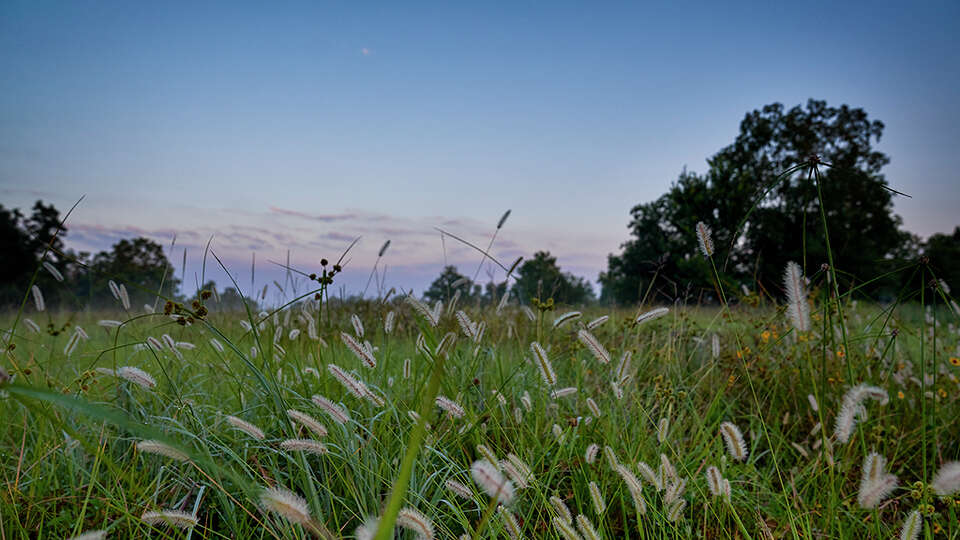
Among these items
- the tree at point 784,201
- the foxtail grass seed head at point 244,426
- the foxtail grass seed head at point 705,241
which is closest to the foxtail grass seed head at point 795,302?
the foxtail grass seed head at point 705,241

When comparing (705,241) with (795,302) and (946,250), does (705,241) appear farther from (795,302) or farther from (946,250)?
(946,250)

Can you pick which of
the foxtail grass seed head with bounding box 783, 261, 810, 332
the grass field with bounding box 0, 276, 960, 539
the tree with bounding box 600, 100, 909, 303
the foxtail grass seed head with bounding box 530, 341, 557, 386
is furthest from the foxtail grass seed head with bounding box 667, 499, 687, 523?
the tree with bounding box 600, 100, 909, 303

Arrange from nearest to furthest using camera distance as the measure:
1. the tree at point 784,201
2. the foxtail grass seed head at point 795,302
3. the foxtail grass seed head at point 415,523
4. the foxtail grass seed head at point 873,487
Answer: the foxtail grass seed head at point 415,523, the foxtail grass seed head at point 873,487, the foxtail grass seed head at point 795,302, the tree at point 784,201

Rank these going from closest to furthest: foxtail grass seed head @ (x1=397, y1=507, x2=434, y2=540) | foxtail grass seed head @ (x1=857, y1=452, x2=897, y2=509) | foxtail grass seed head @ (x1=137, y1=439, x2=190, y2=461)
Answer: foxtail grass seed head @ (x1=397, y1=507, x2=434, y2=540) → foxtail grass seed head @ (x1=137, y1=439, x2=190, y2=461) → foxtail grass seed head @ (x1=857, y1=452, x2=897, y2=509)

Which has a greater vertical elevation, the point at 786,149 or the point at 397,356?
the point at 786,149

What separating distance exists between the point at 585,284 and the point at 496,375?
1197 inches

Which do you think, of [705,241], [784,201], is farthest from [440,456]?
[784,201]

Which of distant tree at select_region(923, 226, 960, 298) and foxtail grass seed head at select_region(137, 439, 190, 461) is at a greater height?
distant tree at select_region(923, 226, 960, 298)

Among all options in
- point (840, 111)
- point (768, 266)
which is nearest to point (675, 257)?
point (768, 266)

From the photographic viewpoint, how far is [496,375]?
3.31 m

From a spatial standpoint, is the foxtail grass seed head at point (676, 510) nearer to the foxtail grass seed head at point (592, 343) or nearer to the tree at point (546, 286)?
the foxtail grass seed head at point (592, 343)

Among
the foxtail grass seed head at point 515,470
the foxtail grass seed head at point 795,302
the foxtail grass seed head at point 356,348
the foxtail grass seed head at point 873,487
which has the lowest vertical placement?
the foxtail grass seed head at point 515,470

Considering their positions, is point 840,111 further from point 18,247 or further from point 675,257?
point 18,247

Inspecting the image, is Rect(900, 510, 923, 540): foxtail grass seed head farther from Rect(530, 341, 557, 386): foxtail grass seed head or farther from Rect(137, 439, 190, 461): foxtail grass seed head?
Rect(137, 439, 190, 461): foxtail grass seed head
